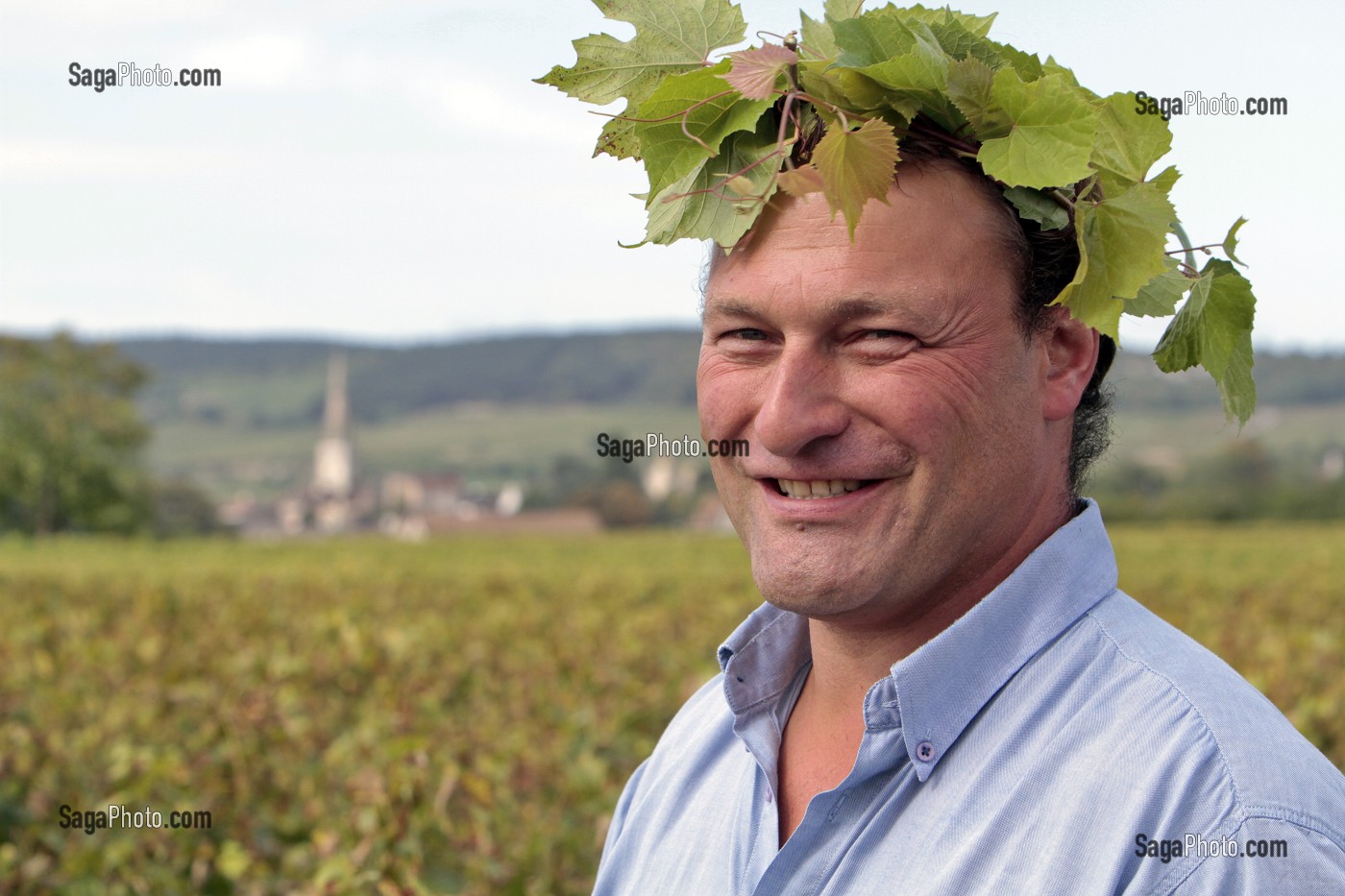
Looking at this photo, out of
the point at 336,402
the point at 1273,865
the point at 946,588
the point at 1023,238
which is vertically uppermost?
the point at 336,402

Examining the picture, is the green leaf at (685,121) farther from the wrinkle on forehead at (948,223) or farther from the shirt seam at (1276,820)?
the shirt seam at (1276,820)

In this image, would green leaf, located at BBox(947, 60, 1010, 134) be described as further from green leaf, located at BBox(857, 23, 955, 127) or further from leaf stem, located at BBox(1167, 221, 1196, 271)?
leaf stem, located at BBox(1167, 221, 1196, 271)

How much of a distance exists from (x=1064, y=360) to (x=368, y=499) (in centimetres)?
11895

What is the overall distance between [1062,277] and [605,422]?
4731 inches

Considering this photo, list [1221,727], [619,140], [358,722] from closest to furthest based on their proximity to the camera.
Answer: [1221,727] < [619,140] < [358,722]

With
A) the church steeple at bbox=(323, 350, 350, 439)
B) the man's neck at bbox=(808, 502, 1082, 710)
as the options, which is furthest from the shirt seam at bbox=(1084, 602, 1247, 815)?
the church steeple at bbox=(323, 350, 350, 439)

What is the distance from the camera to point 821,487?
1.72 metres

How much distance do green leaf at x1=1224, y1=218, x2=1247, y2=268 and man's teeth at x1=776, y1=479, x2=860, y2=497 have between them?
620mm

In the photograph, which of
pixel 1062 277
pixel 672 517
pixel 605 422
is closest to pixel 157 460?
pixel 605 422

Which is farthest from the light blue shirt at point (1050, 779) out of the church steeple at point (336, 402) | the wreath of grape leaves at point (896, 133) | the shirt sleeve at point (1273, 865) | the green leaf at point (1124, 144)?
the church steeple at point (336, 402)

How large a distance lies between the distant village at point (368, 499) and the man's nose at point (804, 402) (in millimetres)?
74359

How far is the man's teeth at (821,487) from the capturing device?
1.71 meters

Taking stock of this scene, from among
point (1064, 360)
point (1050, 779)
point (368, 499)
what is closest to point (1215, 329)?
point (1064, 360)

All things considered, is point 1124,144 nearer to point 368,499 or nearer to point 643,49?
point 643,49
